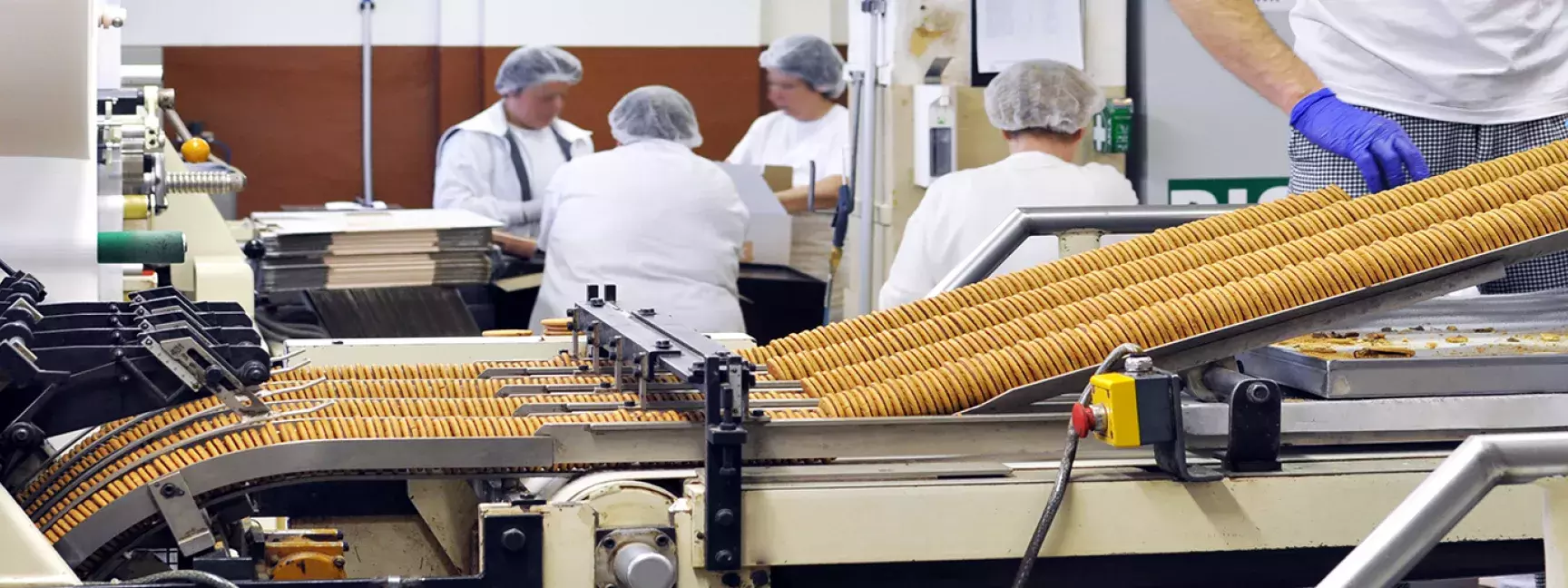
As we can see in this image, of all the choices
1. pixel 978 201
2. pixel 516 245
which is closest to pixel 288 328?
pixel 516 245

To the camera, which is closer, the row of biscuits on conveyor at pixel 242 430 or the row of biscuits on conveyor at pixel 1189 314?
the row of biscuits on conveyor at pixel 242 430

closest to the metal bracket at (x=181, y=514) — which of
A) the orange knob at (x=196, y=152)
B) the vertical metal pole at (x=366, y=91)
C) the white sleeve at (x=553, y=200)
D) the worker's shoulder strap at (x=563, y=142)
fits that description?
the orange knob at (x=196, y=152)

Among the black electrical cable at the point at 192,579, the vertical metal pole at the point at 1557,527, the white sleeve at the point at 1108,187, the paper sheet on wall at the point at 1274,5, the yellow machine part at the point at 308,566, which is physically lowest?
the yellow machine part at the point at 308,566

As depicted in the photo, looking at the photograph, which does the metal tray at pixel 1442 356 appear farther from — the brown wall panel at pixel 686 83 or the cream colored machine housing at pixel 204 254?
the brown wall panel at pixel 686 83

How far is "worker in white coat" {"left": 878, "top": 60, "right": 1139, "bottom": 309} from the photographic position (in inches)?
137

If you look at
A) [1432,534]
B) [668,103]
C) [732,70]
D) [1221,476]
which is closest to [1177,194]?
[668,103]

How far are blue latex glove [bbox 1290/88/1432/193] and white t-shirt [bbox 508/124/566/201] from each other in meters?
3.88

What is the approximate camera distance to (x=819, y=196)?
5613 millimetres

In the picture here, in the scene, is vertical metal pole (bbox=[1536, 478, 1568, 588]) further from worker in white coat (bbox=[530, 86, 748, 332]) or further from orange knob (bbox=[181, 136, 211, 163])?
worker in white coat (bbox=[530, 86, 748, 332])

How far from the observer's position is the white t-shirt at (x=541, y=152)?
5590 millimetres

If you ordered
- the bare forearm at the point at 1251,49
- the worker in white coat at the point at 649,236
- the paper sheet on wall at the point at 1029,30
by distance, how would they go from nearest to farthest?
the bare forearm at the point at 1251,49 → the worker in white coat at the point at 649,236 → the paper sheet on wall at the point at 1029,30

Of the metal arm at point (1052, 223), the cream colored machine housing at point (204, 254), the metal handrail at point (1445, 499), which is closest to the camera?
the metal handrail at point (1445, 499)

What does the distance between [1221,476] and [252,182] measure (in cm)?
565

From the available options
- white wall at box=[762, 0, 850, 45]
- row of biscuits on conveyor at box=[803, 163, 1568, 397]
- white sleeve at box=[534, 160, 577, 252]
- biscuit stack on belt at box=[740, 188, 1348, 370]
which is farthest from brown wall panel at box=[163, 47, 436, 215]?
row of biscuits on conveyor at box=[803, 163, 1568, 397]
